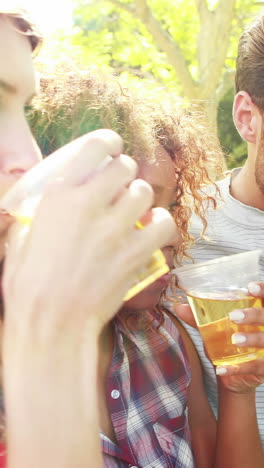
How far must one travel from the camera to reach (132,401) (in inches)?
67.4

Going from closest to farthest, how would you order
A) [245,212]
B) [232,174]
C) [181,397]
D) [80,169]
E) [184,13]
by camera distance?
[80,169]
[181,397]
[245,212]
[232,174]
[184,13]

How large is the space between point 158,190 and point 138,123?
268 mm

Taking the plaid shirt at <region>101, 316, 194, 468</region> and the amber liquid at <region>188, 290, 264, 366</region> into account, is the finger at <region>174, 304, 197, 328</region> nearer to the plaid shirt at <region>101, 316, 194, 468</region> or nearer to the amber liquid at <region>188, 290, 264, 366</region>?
the plaid shirt at <region>101, 316, 194, 468</region>

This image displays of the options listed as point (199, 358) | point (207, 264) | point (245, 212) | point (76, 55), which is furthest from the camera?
point (245, 212)

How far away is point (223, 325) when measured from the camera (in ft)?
5.20

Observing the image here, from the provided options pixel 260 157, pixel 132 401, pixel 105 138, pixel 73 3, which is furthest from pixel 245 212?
pixel 73 3

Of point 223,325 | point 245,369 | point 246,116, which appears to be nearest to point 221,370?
point 245,369

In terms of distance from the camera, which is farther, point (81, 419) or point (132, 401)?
point (132, 401)

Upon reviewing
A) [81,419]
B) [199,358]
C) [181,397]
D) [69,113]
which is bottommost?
[199,358]

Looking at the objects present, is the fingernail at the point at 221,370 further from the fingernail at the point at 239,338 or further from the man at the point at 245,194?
the man at the point at 245,194

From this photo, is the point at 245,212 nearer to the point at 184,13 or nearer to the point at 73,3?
the point at 184,13

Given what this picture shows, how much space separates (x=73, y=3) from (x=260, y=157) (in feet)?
21.7

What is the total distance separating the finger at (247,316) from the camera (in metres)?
1.55

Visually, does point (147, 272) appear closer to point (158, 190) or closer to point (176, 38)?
point (158, 190)
